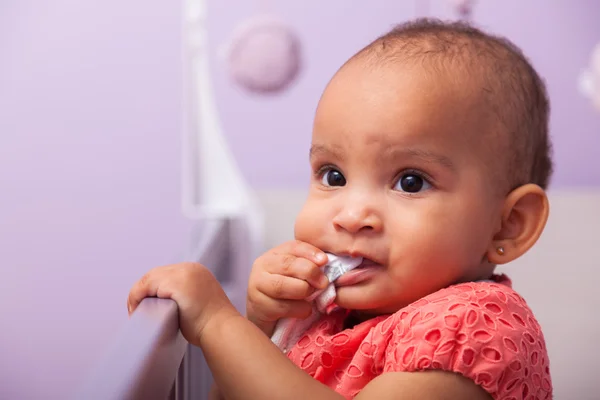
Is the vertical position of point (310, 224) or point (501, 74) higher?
Answer: point (501, 74)

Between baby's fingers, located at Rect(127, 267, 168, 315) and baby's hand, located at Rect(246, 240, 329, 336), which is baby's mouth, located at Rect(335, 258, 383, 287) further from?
baby's fingers, located at Rect(127, 267, 168, 315)

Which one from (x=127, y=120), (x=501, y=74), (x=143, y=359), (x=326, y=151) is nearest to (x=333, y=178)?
(x=326, y=151)

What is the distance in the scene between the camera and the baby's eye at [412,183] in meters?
0.73

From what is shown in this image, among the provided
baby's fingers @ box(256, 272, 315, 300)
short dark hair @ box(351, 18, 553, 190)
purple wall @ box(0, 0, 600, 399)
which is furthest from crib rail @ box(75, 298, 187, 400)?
purple wall @ box(0, 0, 600, 399)

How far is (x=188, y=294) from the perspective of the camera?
68cm

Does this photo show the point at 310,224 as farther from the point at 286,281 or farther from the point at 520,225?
the point at 520,225

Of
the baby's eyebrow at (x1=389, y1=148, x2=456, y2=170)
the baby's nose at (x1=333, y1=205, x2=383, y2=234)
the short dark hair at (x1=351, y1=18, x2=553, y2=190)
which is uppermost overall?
the short dark hair at (x1=351, y1=18, x2=553, y2=190)

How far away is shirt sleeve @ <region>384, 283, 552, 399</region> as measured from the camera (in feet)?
2.03

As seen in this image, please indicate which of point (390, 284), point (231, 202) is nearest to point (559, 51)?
point (231, 202)

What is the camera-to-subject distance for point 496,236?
793 millimetres

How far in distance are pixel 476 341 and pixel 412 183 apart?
170 mm

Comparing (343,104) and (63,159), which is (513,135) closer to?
(343,104)

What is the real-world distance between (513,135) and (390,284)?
0.19 meters

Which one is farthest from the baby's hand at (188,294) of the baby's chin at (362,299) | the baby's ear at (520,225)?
the baby's ear at (520,225)
